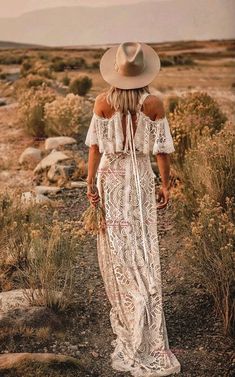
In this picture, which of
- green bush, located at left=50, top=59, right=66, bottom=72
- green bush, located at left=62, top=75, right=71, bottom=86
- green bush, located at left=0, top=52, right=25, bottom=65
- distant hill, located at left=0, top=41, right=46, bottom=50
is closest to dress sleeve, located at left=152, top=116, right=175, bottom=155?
distant hill, located at left=0, top=41, right=46, bottom=50

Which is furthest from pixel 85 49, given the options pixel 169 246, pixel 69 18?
pixel 169 246

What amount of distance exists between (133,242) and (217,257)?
1.54 ft

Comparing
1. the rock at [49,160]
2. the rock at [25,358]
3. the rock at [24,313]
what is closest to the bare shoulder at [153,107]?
the rock at [24,313]

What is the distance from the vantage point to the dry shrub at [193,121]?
21.5 ft

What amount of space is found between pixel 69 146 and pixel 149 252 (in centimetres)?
386

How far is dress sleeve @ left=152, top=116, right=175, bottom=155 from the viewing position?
4.05 meters

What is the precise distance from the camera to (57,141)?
793 cm

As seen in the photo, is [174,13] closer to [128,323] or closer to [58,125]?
[58,125]

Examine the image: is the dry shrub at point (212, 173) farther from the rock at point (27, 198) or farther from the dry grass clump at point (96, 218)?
the dry grass clump at point (96, 218)

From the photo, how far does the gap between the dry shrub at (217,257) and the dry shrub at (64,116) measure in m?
3.84

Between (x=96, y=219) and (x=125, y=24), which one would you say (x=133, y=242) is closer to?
(x=96, y=219)

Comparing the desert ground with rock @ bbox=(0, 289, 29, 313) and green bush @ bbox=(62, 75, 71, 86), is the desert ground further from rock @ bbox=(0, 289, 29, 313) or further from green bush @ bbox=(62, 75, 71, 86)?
green bush @ bbox=(62, 75, 71, 86)

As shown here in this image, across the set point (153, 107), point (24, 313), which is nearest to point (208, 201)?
point (153, 107)

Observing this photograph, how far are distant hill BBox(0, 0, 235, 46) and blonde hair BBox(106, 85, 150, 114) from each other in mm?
3258
